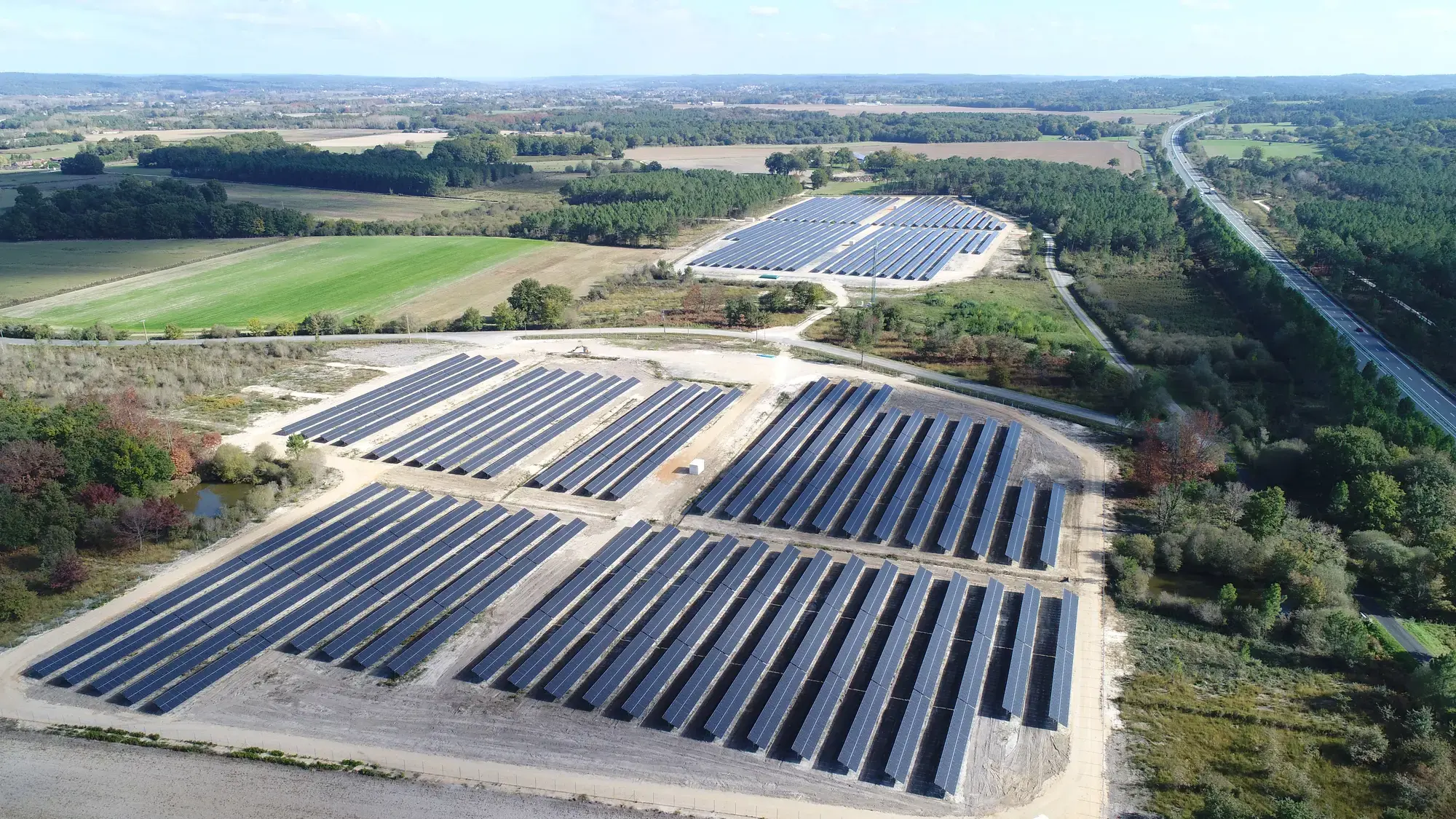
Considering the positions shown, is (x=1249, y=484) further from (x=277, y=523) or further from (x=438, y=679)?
(x=277, y=523)

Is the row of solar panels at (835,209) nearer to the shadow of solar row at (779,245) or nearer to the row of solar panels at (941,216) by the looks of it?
the row of solar panels at (941,216)

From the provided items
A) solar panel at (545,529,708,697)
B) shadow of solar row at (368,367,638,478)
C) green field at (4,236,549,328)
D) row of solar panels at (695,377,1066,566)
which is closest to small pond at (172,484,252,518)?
shadow of solar row at (368,367,638,478)

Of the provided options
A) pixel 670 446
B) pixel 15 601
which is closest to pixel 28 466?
pixel 15 601

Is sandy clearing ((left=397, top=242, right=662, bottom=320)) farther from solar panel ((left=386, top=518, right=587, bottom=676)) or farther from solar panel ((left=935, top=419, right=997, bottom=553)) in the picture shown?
solar panel ((left=935, top=419, right=997, bottom=553))

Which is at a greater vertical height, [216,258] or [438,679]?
[216,258]

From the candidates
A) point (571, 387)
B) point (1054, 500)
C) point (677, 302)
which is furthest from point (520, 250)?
point (1054, 500)

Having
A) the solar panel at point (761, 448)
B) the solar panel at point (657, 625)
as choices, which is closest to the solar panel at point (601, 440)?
the solar panel at point (761, 448)

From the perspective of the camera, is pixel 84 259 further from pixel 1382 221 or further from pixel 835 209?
pixel 1382 221

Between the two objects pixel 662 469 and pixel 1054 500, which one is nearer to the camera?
pixel 1054 500
